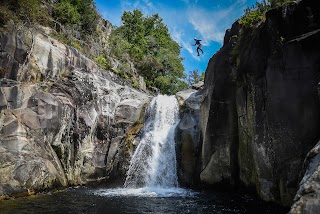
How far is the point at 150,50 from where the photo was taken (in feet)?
150

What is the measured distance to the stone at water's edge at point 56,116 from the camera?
15852mm

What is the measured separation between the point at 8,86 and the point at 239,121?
13865 millimetres

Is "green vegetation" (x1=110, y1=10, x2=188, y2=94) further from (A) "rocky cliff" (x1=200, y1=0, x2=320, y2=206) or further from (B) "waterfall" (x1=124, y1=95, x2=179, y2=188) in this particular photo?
(A) "rocky cliff" (x1=200, y1=0, x2=320, y2=206)

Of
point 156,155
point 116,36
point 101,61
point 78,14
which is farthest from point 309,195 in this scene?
point 116,36

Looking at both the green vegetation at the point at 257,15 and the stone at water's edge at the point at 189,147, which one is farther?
the stone at water's edge at the point at 189,147

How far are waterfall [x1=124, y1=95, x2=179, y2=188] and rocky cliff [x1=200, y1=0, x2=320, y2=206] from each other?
381 cm

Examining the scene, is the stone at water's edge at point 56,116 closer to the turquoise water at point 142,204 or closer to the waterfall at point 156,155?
the waterfall at point 156,155

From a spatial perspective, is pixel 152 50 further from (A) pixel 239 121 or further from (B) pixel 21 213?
(B) pixel 21 213

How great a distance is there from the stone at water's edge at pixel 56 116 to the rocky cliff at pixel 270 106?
8192 mm

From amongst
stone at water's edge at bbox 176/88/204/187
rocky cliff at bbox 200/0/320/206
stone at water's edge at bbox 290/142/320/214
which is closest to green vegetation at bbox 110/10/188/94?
stone at water's edge at bbox 176/88/204/187

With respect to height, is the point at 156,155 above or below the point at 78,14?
below

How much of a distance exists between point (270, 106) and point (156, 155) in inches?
436

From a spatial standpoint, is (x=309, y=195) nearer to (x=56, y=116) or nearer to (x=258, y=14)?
(x=258, y=14)

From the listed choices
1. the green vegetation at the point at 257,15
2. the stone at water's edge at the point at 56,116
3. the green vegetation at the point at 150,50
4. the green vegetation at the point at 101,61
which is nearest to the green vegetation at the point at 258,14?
the green vegetation at the point at 257,15
